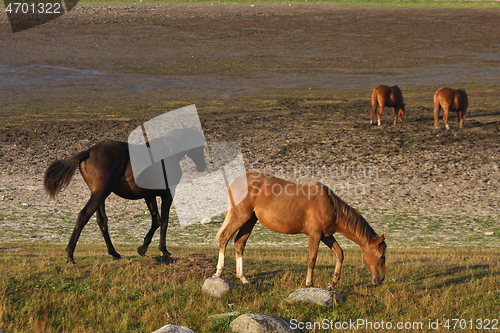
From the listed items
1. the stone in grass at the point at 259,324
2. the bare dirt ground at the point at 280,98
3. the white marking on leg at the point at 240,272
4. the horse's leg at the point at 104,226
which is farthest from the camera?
the bare dirt ground at the point at 280,98

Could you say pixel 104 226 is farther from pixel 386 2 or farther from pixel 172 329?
pixel 386 2

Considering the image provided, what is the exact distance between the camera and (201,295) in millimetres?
8133

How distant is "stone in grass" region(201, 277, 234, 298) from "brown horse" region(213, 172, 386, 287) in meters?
0.48

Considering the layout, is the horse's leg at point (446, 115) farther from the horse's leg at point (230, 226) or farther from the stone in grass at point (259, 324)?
the stone in grass at point (259, 324)

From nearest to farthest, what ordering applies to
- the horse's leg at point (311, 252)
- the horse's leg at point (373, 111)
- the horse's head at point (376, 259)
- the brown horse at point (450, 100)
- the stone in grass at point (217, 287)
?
the stone in grass at point (217, 287) → the horse's leg at point (311, 252) → the horse's head at point (376, 259) → the brown horse at point (450, 100) → the horse's leg at point (373, 111)

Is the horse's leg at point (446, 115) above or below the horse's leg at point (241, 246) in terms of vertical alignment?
below

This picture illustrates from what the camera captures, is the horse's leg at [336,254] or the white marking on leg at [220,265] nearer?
the horse's leg at [336,254]

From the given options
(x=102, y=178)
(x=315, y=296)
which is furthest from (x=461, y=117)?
(x=102, y=178)

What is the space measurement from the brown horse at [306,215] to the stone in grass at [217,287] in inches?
18.8

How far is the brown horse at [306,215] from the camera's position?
27.0ft

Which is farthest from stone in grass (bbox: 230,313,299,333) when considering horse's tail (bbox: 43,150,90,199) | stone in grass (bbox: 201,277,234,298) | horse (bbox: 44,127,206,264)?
horse's tail (bbox: 43,150,90,199)

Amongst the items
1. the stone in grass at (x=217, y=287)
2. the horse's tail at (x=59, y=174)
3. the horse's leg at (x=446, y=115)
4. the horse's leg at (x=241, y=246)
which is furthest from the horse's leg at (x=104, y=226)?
the horse's leg at (x=446, y=115)

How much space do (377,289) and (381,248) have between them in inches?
33.7

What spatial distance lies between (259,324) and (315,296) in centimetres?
124
